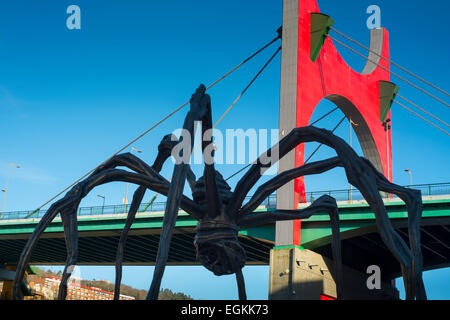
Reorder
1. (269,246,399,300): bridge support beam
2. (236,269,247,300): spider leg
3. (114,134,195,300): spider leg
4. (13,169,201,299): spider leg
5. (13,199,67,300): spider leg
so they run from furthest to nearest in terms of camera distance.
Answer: (269,246,399,300): bridge support beam → (114,134,195,300): spider leg → (236,269,247,300): spider leg → (13,169,201,299): spider leg → (13,199,67,300): spider leg

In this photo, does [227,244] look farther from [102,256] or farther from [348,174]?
[102,256]

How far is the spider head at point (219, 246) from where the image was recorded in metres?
8.52

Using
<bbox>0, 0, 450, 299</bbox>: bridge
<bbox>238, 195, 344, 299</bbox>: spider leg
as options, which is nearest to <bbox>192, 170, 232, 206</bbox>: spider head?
<bbox>238, 195, 344, 299</bbox>: spider leg

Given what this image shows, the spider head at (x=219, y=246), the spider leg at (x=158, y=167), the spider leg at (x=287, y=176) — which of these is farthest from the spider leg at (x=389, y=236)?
the spider leg at (x=158, y=167)

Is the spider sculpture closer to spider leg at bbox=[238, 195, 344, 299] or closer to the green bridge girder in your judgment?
spider leg at bbox=[238, 195, 344, 299]

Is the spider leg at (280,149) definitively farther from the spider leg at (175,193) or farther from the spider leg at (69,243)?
the spider leg at (69,243)

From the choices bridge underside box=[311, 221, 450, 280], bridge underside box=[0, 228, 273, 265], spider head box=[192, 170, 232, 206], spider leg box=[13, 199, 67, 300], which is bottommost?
spider leg box=[13, 199, 67, 300]

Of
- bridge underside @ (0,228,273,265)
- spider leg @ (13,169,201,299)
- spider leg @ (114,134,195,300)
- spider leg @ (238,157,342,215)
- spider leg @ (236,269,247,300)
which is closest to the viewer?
spider leg @ (13,169,201,299)

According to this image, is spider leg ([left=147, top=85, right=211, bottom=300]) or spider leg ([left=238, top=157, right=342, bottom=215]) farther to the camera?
spider leg ([left=238, top=157, right=342, bottom=215])

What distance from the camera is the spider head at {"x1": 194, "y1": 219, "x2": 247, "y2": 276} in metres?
8.52

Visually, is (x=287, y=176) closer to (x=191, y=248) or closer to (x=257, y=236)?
(x=257, y=236)

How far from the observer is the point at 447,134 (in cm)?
4028

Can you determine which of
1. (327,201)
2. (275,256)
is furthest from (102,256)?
(327,201)

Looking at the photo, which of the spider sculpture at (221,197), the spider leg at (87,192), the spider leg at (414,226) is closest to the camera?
the spider leg at (414,226)
